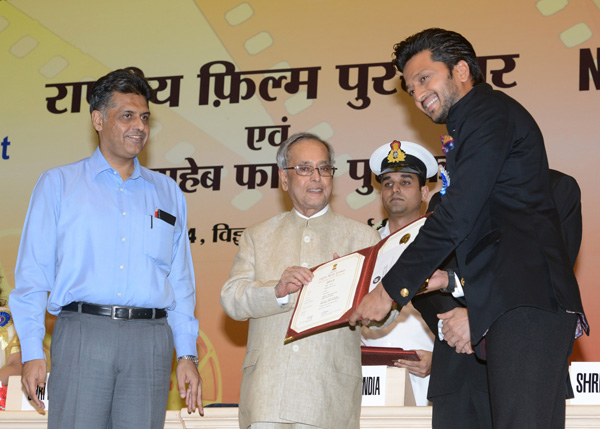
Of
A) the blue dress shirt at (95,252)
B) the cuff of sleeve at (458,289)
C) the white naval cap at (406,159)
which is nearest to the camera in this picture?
the cuff of sleeve at (458,289)

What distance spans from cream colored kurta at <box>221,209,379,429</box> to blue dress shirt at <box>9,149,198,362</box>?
27 cm

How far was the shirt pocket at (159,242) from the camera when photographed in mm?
3132

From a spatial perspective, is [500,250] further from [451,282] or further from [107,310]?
[107,310]

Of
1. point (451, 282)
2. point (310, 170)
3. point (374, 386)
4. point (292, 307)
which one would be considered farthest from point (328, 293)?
point (374, 386)

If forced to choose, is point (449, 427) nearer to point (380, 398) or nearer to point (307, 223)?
point (380, 398)

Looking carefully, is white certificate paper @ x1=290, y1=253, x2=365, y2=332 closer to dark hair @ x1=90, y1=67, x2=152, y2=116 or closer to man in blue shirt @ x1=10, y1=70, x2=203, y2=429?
man in blue shirt @ x1=10, y1=70, x2=203, y2=429

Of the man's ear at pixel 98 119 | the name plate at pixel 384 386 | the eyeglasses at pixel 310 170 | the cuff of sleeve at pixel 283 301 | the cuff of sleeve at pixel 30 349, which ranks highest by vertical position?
the man's ear at pixel 98 119

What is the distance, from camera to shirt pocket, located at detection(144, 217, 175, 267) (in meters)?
3.13

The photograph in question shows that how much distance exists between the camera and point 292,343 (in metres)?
2.97

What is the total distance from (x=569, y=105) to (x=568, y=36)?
0.51 m

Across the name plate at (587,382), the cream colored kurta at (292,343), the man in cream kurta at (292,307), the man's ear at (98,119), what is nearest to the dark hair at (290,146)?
the man in cream kurta at (292,307)

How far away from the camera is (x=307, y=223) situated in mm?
3227

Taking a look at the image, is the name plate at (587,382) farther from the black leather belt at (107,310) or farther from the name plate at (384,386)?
the black leather belt at (107,310)

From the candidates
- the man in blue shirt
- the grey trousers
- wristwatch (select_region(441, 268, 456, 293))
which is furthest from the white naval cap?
the grey trousers
